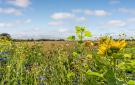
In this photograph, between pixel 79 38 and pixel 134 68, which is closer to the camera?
pixel 134 68

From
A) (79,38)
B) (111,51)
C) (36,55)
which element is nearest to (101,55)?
(111,51)

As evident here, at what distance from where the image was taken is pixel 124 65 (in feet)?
7.63

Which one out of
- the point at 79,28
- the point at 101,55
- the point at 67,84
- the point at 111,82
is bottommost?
the point at 67,84

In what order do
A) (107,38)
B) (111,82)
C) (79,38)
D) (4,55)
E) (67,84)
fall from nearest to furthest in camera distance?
(111,82) < (107,38) < (79,38) < (67,84) < (4,55)

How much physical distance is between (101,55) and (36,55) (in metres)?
7.89

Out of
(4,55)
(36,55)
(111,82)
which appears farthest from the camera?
(36,55)

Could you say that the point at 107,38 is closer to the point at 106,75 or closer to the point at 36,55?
the point at 106,75

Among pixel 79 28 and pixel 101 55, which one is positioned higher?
pixel 79 28

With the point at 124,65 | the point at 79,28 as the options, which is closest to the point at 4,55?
the point at 79,28

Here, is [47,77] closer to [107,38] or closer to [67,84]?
[67,84]

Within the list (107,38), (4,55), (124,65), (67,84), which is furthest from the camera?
(4,55)

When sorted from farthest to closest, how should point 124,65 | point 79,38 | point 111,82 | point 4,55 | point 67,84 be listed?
point 4,55 < point 67,84 < point 79,38 < point 124,65 < point 111,82

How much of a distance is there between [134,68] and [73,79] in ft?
9.25

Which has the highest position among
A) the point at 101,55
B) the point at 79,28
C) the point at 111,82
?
the point at 79,28
